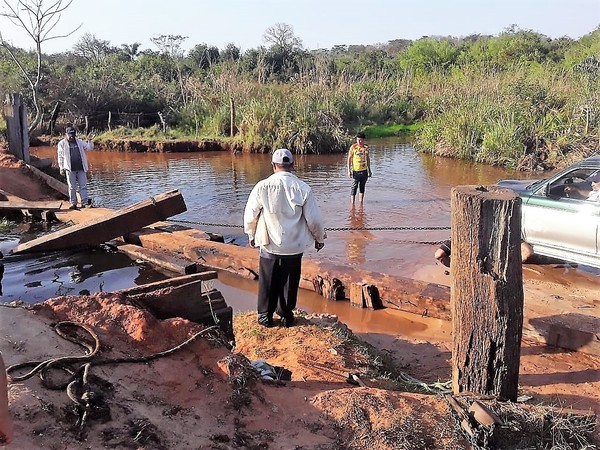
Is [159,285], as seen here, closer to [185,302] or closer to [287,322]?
[185,302]

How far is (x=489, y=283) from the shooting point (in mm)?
3561

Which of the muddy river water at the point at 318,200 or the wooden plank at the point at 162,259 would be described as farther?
the muddy river water at the point at 318,200

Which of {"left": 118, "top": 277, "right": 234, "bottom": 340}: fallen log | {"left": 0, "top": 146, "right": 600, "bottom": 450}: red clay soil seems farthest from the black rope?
{"left": 118, "top": 277, "right": 234, "bottom": 340}: fallen log

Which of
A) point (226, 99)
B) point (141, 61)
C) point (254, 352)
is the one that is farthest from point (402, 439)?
point (141, 61)

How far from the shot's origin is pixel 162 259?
26.7 feet

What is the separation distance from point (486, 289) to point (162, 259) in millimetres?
5559

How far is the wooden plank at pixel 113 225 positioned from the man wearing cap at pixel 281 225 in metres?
3.65

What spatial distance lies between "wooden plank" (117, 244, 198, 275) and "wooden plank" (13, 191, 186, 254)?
322mm

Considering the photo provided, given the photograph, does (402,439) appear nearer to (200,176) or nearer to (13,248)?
(13,248)

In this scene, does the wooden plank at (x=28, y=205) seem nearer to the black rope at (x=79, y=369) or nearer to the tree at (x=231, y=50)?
the black rope at (x=79, y=369)

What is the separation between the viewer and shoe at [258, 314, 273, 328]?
5260mm

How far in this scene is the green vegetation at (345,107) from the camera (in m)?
18.2

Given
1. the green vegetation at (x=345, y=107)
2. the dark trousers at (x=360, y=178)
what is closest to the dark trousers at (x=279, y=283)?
the dark trousers at (x=360, y=178)

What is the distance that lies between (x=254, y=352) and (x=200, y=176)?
41.5 feet
